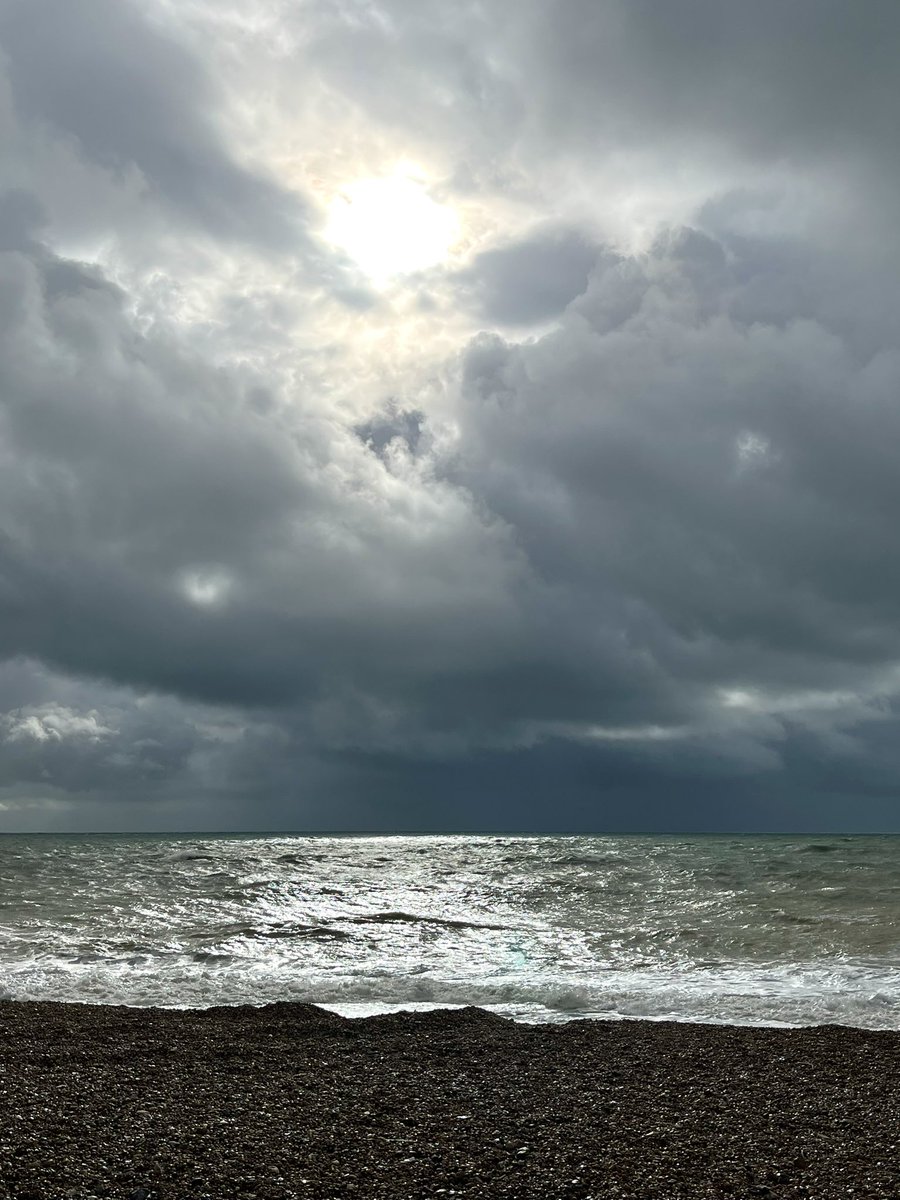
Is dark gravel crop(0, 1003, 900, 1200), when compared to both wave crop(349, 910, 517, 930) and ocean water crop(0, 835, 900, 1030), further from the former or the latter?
wave crop(349, 910, 517, 930)

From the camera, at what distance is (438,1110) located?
781cm

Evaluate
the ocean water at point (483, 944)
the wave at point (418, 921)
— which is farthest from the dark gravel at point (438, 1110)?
the wave at point (418, 921)

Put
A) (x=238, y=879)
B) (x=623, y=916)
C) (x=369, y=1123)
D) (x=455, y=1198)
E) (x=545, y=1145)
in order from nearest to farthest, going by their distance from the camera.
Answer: (x=455, y=1198), (x=545, y=1145), (x=369, y=1123), (x=623, y=916), (x=238, y=879)

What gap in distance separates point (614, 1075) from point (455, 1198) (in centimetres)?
352

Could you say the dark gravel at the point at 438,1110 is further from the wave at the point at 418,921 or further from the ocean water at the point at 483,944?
the wave at the point at 418,921

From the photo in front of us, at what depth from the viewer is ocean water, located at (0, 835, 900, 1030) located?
14055 millimetres

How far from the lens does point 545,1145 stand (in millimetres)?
6930


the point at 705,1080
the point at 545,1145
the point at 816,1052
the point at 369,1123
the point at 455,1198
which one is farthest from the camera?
the point at 816,1052

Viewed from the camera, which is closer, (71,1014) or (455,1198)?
(455,1198)

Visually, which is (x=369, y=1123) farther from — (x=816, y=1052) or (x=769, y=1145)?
(x=816, y=1052)

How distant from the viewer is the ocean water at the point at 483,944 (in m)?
14.1

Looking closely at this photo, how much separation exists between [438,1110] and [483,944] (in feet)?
41.8

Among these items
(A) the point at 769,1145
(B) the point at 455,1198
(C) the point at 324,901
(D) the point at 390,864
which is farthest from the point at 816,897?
(D) the point at 390,864

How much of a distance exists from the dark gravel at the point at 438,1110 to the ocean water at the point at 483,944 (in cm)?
267
